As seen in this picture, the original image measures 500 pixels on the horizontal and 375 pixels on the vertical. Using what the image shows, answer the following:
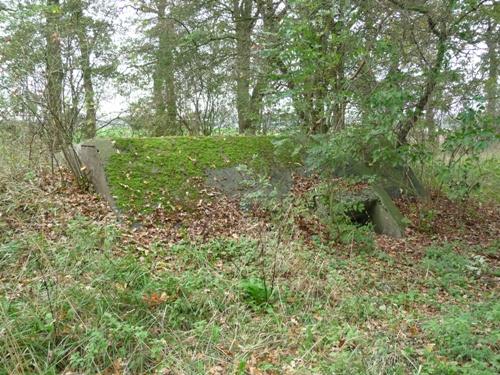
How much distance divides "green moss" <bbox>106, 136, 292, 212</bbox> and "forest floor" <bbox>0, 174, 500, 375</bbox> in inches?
12.9

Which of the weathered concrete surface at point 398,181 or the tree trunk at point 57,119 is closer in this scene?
the tree trunk at point 57,119

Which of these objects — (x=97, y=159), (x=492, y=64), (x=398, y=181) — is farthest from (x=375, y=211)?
(x=97, y=159)

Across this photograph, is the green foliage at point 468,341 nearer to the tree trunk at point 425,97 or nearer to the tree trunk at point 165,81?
the tree trunk at point 425,97

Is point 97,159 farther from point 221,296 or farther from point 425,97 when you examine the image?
point 425,97

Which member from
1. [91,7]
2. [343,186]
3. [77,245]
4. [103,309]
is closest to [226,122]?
[91,7]

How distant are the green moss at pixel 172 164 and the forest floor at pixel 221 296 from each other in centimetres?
33

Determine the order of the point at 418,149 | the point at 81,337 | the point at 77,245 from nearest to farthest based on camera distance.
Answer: the point at 81,337
the point at 77,245
the point at 418,149

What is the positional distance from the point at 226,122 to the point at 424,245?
600cm

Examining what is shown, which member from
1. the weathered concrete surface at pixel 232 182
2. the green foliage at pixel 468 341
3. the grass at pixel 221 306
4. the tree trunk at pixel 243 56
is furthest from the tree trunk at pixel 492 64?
the tree trunk at pixel 243 56

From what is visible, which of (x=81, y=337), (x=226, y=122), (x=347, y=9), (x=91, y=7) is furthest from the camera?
(x=226, y=122)

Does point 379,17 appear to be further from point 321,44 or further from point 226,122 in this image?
point 226,122

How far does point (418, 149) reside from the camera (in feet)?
19.8

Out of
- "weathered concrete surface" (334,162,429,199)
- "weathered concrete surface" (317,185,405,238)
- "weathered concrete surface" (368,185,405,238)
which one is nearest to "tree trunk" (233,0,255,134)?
"weathered concrete surface" (334,162,429,199)

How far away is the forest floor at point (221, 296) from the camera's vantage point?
2896mm
